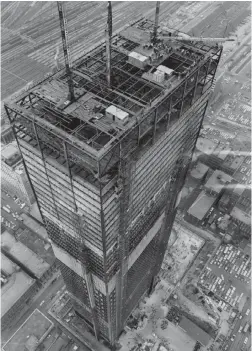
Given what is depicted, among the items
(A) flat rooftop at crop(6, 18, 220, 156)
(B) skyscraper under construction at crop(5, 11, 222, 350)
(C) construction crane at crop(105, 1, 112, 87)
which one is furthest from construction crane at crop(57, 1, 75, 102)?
(C) construction crane at crop(105, 1, 112, 87)

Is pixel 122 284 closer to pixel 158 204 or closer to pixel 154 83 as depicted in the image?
pixel 158 204

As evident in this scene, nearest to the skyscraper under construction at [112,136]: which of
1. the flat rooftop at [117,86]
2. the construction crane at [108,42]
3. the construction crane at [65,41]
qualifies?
the flat rooftop at [117,86]

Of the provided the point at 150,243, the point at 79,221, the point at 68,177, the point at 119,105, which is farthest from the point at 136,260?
the point at 119,105

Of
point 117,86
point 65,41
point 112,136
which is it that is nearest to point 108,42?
point 65,41

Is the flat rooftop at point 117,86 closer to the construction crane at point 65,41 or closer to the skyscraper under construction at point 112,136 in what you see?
the skyscraper under construction at point 112,136

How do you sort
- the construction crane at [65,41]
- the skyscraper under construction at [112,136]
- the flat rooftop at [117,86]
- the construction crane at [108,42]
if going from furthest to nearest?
the construction crane at [108,42] → the skyscraper under construction at [112,136] → the flat rooftop at [117,86] → the construction crane at [65,41]

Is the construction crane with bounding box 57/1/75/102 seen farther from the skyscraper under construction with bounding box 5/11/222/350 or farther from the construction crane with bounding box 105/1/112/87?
the construction crane with bounding box 105/1/112/87
